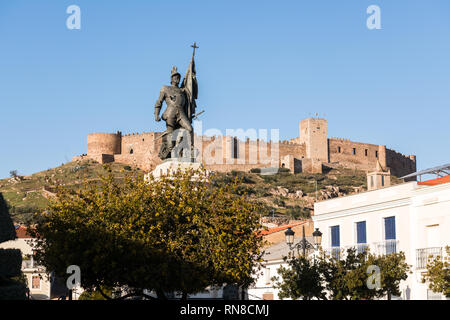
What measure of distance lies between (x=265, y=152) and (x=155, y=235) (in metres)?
112

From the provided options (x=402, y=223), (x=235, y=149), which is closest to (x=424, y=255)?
(x=402, y=223)

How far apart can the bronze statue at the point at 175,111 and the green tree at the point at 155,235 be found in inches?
52.9

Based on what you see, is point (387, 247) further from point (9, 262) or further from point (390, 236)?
point (9, 262)

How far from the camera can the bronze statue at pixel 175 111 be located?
1745cm

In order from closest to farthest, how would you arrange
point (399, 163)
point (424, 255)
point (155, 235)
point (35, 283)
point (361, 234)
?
1. point (155, 235)
2. point (424, 255)
3. point (361, 234)
4. point (35, 283)
5. point (399, 163)

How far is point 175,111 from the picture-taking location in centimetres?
1744

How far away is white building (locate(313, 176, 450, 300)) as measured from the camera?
26219 millimetres

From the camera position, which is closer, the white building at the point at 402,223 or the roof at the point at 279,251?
the white building at the point at 402,223

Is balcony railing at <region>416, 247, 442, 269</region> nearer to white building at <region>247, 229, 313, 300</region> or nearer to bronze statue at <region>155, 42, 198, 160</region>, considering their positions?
white building at <region>247, 229, 313, 300</region>

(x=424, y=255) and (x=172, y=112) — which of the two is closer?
(x=172, y=112)

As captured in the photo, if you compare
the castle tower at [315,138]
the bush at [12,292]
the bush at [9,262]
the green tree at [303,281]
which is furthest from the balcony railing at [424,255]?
the castle tower at [315,138]

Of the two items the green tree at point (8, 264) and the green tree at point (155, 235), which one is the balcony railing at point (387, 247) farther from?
the green tree at point (8, 264)

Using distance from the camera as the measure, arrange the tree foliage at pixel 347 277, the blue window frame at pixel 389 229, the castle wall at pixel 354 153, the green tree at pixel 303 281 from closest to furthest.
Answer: the tree foliage at pixel 347 277, the green tree at pixel 303 281, the blue window frame at pixel 389 229, the castle wall at pixel 354 153
